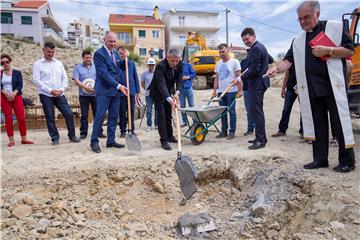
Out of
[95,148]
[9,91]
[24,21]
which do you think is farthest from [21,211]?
[24,21]

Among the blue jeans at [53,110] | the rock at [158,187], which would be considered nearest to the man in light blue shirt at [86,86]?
the blue jeans at [53,110]

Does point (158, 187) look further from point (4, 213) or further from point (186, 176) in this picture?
point (4, 213)

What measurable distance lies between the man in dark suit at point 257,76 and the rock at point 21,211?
3.05m

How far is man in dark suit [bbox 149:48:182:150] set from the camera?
16.4 ft

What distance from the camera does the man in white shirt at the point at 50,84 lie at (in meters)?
5.25

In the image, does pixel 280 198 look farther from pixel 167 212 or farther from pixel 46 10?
pixel 46 10

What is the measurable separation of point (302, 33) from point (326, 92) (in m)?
0.74

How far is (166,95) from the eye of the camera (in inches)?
195

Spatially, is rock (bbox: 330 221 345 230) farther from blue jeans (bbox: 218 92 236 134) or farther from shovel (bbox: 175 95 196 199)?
blue jeans (bbox: 218 92 236 134)

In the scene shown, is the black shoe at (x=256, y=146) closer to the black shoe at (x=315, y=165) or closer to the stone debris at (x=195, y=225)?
the black shoe at (x=315, y=165)

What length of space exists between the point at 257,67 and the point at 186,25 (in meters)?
40.5

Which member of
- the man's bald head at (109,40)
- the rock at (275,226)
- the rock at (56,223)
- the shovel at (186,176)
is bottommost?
the rock at (275,226)

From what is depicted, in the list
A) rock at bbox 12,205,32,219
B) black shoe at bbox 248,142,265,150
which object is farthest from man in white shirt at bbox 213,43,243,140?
rock at bbox 12,205,32,219

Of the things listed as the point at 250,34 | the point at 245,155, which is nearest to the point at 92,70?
the point at 250,34
